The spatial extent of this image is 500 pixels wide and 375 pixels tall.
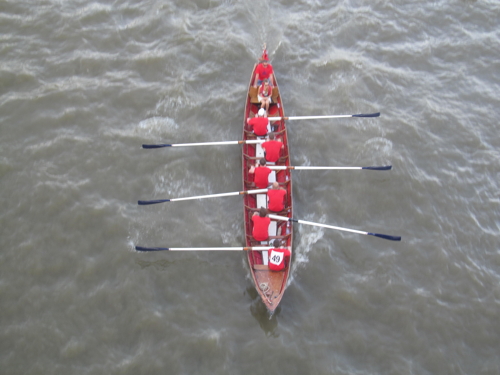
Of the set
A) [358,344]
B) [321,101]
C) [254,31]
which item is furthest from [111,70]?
[358,344]

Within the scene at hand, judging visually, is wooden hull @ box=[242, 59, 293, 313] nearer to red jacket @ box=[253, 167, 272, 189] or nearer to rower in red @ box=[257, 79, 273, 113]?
rower in red @ box=[257, 79, 273, 113]

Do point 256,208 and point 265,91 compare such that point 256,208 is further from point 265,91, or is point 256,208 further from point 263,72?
point 263,72

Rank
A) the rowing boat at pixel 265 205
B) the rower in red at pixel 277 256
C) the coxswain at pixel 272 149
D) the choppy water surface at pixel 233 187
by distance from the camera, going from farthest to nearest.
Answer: the coxswain at pixel 272 149
the rowing boat at pixel 265 205
the rower in red at pixel 277 256
the choppy water surface at pixel 233 187

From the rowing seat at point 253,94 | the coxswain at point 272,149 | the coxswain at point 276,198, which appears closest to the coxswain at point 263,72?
the rowing seat at point 253,94

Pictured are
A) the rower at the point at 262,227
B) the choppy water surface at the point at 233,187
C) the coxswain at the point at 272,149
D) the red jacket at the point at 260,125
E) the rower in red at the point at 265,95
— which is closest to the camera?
the choppy water surface at the point at 233,187

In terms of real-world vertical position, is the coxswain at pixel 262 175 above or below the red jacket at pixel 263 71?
below

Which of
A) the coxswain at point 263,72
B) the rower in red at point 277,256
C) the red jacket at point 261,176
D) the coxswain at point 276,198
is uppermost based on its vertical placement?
the coxswain at point 263,72

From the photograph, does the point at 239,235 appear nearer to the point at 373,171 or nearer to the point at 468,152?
the point at 373,171

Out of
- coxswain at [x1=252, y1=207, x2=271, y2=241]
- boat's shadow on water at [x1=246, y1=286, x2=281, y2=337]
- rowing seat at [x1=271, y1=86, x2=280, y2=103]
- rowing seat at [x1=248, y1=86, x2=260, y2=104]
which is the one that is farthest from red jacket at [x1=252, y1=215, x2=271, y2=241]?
Result: rowing seat at [x1=271, y1=86, x2=280, y2=103]

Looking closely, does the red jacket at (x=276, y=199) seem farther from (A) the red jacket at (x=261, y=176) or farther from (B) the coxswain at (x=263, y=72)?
(B) the coxswain at (x=263, y=72)
